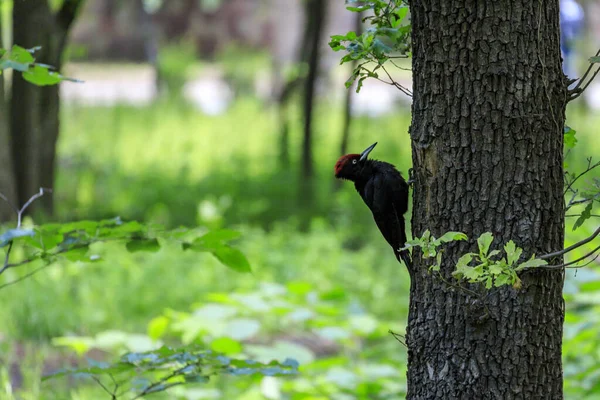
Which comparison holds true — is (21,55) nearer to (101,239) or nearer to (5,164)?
(101,239)

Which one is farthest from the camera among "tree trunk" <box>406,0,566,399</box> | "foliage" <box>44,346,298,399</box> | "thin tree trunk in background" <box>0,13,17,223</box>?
"thin tree trunk in background" <box>0,13,17,223</box>

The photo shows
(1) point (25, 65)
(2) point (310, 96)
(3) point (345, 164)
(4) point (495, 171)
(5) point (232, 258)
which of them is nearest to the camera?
(4) point (495, 171)

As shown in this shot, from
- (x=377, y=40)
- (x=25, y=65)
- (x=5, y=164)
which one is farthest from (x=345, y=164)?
(x=5, y=164)

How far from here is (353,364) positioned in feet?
10.8

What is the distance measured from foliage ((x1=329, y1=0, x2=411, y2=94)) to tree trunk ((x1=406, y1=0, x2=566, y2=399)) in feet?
0.39

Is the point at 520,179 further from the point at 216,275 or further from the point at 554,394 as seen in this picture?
the point at 216,275

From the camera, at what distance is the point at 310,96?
745cm

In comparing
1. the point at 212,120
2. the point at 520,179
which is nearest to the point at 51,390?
the point at 520,179

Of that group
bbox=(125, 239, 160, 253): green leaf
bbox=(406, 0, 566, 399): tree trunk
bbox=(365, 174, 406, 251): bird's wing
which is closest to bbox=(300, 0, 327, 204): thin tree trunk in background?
bbox=(365, 174, 406, 251): bird's wing

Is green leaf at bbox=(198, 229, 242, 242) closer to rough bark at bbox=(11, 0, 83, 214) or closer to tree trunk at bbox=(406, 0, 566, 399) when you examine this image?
tree trunk at bbox=(406, 0, 566, 399)

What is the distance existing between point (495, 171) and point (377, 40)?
0.44 meters

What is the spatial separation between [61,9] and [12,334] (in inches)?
106

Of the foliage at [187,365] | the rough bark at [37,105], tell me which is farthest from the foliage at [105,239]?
the rough bark at [37,105]

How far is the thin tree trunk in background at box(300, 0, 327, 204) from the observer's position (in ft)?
23.9
